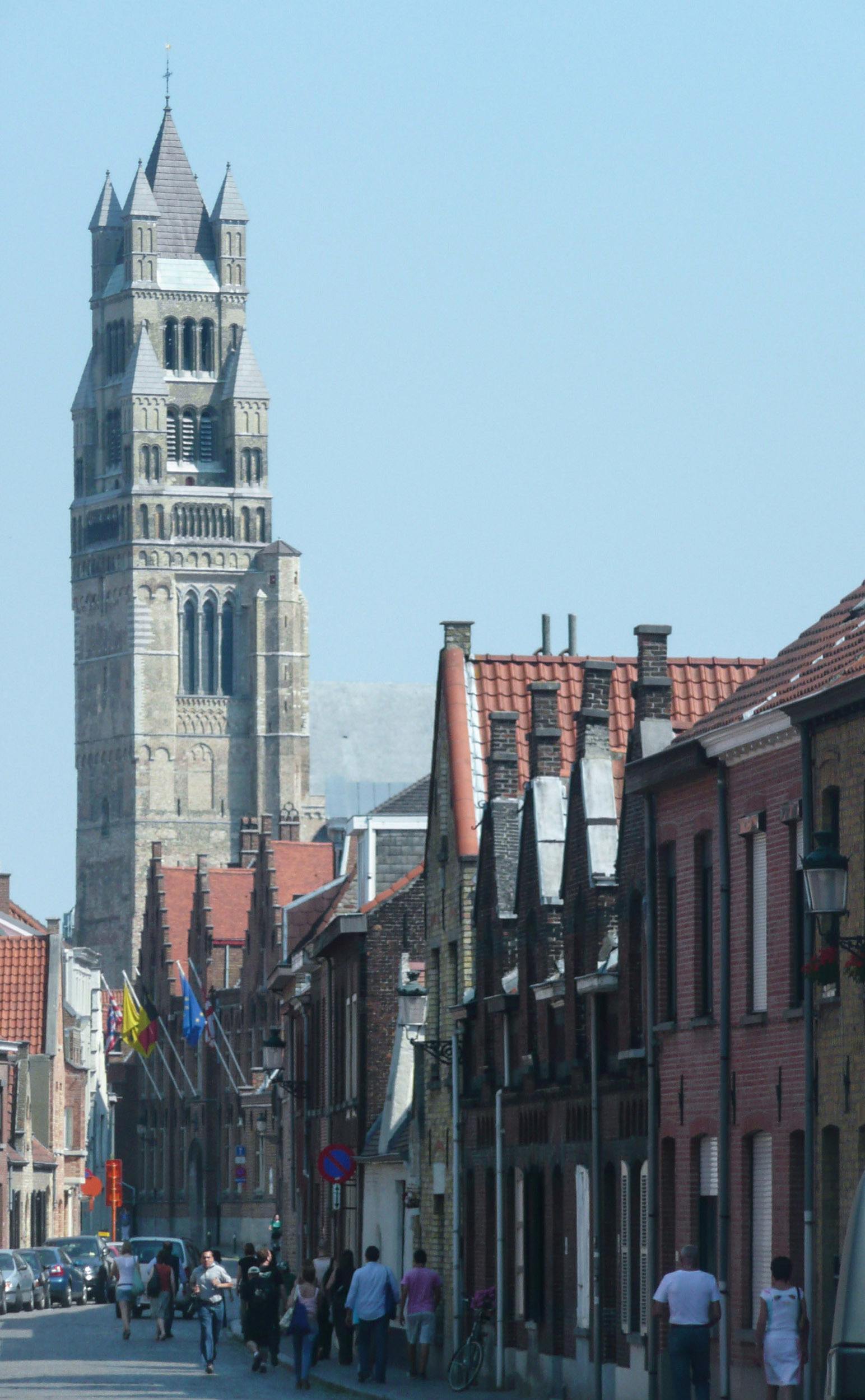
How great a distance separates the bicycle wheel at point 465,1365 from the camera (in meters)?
35.1

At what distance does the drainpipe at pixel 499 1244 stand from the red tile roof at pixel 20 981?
53.7 metres

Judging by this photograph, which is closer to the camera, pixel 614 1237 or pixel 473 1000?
pixel 614 1237

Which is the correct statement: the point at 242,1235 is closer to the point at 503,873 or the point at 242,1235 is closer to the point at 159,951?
the point at 159,951

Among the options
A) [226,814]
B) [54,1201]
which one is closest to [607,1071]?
[54,1201]

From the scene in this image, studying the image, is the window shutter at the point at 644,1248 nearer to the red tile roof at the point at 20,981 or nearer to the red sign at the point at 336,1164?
the red sign at the point at 336,1164

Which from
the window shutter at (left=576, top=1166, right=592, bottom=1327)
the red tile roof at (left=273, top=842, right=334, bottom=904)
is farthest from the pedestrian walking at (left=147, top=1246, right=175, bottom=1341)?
the red tile roof at (left=273, top=842, right=334, bottom=904)

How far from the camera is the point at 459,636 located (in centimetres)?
4191

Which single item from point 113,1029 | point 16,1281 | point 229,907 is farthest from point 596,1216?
point 113,1029

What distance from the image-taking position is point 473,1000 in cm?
3894

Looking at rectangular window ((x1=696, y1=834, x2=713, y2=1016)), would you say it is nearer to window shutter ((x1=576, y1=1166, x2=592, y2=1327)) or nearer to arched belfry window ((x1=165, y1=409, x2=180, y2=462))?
window shutter ((x1=576, y1=1166, x2=592, y2=1327))

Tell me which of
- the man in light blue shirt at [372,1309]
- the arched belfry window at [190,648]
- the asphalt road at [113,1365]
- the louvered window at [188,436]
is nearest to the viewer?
the asphalt road at [113,1365]

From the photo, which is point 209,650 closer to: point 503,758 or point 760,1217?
point 503,758

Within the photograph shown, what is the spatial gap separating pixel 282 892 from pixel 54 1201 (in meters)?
14.6

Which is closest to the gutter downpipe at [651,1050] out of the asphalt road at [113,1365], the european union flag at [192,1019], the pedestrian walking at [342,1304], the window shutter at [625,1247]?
the window shutter at [625,1247]
